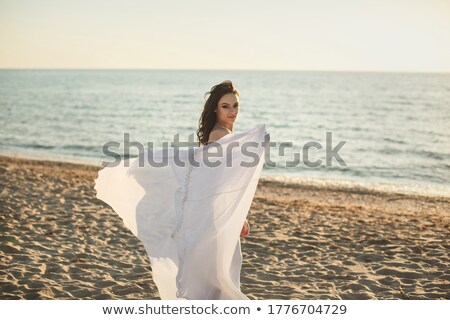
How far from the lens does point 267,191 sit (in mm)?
13055

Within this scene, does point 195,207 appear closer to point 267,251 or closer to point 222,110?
point 222,110

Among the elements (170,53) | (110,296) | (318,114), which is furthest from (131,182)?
(170,53)

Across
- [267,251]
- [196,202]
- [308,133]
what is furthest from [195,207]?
[308,133]

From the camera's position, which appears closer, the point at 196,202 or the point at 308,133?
the point at 196,202

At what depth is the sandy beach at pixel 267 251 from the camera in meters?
5.65

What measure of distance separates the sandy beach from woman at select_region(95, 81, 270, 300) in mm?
1521

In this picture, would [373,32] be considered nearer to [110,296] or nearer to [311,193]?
[311,193]

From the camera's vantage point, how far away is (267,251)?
281 inches

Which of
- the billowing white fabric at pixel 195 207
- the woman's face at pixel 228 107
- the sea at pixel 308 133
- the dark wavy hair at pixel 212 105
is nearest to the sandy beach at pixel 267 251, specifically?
the billowing white fabric at pixel 195 207

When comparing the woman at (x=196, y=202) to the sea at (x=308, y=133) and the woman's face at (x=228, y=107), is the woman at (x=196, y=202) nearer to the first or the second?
the woman's face at (x=228, y=107)

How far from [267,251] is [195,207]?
11.2 feet

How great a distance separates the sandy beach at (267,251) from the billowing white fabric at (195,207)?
1.51 metres

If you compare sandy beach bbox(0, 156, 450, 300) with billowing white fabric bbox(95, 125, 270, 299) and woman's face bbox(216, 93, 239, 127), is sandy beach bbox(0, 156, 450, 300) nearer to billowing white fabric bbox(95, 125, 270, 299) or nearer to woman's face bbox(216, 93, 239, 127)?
billowing white fabric bbox(95, 125, 270, 299)

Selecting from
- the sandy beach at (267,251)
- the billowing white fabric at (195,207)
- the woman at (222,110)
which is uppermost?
the woman at (222,110)
